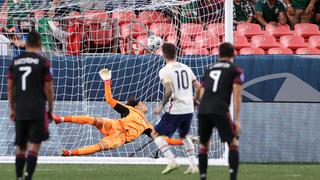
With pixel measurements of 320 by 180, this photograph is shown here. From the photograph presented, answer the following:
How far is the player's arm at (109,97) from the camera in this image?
1680 cm

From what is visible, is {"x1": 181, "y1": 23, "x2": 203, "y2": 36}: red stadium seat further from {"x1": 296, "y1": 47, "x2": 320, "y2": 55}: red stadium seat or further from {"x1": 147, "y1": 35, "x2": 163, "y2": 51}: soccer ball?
{"x1": 296, "y1": 47, "x2": 320, "y2": 55}: red stadium seat

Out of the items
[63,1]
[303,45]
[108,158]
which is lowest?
[108,158]

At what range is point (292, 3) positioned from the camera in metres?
22.6

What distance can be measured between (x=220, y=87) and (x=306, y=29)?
34.1 ft

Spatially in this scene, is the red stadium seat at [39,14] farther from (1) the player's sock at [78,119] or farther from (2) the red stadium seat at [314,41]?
(2) the red stadium seat at [314,41]

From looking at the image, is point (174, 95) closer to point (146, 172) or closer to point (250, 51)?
point (146, 172)

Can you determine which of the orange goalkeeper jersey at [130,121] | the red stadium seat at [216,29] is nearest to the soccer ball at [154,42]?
the red stadium seat at [216,29]

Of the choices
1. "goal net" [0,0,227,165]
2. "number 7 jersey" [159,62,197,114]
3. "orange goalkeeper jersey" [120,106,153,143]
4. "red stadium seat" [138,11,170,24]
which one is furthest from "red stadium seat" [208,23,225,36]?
"number 7 jersey" [159,62,197,114]

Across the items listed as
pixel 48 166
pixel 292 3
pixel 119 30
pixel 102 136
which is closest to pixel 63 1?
pixel 119 30

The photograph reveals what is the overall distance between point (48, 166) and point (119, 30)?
391 centimetres

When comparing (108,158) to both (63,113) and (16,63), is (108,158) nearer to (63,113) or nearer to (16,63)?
(63,113)

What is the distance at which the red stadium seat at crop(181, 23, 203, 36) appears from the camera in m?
18.2

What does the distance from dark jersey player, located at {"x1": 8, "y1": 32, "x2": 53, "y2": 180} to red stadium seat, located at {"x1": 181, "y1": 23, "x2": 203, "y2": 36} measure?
7142 mm

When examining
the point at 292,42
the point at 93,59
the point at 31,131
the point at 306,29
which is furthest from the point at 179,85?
the point at 306,29
